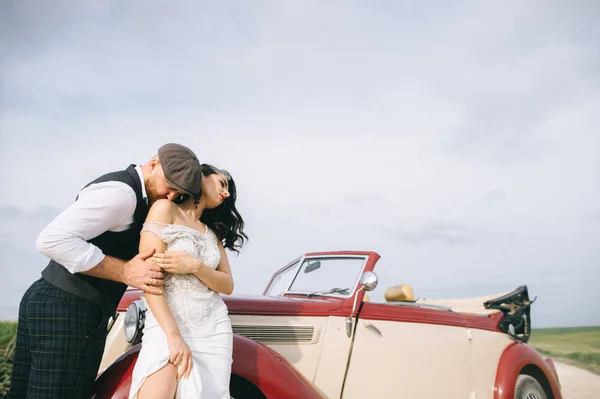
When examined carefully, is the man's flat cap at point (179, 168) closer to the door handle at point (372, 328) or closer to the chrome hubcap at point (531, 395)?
the door handle at point (372, 328)

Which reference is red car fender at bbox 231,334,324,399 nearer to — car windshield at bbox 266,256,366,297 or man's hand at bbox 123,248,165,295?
man's hand at bbox 123,248,165,295

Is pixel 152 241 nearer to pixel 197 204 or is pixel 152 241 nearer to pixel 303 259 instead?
pixel 197 204

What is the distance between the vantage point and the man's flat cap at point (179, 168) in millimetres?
2930

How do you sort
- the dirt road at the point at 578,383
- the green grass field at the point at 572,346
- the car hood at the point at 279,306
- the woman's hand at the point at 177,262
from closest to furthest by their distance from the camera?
the woman's hand at the point at 177,262, the car hood at the point at 279,306, the dirt road at the point at 578,383, the green grass field at the point at 572,346

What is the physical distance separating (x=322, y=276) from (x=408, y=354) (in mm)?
1032

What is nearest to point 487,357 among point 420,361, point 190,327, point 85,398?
point 420,361

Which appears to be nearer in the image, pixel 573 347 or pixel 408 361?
pixel 408 361

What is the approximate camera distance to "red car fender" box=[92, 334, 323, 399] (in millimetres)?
3072

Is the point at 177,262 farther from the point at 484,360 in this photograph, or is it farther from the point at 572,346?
the point at 572,346

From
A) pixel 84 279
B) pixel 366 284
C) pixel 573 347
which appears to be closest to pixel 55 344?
pixel 84 279

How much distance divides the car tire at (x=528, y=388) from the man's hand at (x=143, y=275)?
13.6ft

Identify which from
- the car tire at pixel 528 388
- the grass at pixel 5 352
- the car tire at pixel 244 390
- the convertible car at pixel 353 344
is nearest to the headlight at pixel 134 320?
the convertible car at pixel 353 344

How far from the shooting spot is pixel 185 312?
2.92 meters

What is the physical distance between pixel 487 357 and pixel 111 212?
4126 mm
